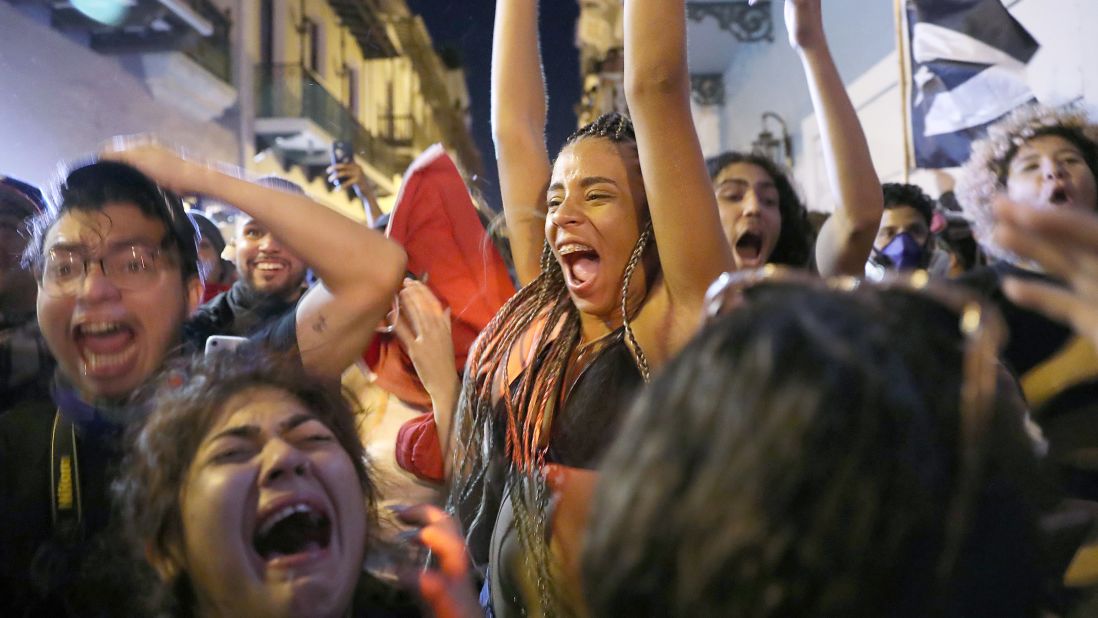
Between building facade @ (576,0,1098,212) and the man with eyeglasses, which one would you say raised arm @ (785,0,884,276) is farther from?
the man with eyeglasses

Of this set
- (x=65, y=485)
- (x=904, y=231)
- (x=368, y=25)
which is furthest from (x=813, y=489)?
(x=368, y=25)

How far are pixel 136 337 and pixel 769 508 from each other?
1.36 metres

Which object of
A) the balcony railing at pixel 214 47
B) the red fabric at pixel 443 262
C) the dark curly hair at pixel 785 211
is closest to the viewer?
the red fabric at pixel 443 262

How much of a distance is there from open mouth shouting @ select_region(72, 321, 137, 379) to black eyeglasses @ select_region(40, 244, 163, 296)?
68 millimetres

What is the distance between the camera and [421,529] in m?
1.29

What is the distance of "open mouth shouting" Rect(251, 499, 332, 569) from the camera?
1.22 m

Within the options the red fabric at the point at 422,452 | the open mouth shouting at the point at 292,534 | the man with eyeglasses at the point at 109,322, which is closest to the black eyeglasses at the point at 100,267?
the man with eyeglasses at the point at 109,322

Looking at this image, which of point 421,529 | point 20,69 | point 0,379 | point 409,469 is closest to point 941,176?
point 409,469

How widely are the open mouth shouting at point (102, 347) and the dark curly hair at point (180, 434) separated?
69mm

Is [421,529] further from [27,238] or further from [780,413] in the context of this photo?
[27,238]

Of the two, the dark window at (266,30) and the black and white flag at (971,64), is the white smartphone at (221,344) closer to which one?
the black and white flag at (971,64)

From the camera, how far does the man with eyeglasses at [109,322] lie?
134 cm

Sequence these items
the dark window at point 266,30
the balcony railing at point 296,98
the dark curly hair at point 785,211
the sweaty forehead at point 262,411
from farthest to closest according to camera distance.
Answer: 1. the balcony railing at point 296,98
2. the dark window at point 266,30
3. the dark curly hair at point 785,211
4. the sweaty forehead at point 262,411

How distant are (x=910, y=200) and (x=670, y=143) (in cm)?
174
